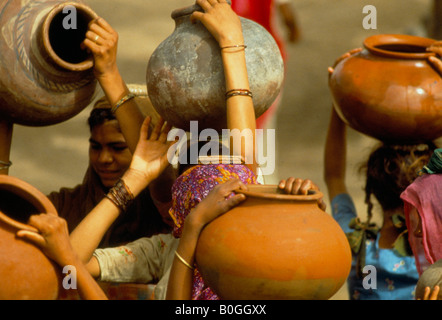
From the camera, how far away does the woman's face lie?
4.04 m

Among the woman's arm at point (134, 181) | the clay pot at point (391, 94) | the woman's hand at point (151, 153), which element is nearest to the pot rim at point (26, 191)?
the woman's arm at point (134, 181)

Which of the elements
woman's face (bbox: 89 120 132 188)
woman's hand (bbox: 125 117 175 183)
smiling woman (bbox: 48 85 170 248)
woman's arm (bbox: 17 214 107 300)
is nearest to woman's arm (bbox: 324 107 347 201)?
smiling woman (bbox: 48 85 170 248)

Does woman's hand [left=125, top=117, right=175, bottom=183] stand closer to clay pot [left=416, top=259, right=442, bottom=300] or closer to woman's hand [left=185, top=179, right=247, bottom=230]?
woman's hand [left=185, top=179, right=247, bottom=230]

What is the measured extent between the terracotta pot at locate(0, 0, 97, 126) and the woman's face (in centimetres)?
59

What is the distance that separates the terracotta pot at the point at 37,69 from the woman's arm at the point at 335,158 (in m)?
1.50

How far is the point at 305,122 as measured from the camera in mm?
8016

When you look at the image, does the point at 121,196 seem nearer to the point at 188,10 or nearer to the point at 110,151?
the point at 188,10

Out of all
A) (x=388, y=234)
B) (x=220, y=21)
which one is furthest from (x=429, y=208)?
(x=220, y=21)

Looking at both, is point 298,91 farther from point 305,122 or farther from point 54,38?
point 54,38

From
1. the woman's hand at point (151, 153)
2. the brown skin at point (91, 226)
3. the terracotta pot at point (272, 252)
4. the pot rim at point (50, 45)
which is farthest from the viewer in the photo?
the woman's hand at point (151, 153)

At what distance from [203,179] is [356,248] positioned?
1284 mm

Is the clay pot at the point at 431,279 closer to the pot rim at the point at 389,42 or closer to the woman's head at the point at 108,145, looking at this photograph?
the pot rim at the point at 389,42

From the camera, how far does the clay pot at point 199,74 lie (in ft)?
10.3

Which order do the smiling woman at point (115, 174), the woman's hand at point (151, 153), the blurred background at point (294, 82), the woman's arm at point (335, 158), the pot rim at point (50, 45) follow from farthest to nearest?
the blurred background at point (294, 82) < the woman's arm at point (335, 158) < the smiling woman at point (115, 174) < the woman's hand at point (151, 153) < the pot rim at point (50, 45)
